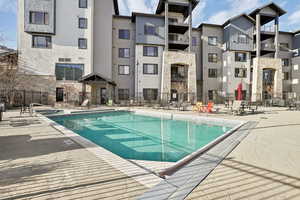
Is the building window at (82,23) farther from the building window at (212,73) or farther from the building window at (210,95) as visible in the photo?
the building window at (210,95)

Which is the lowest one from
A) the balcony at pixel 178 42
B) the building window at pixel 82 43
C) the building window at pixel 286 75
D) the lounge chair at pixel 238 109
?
the lounge chair at pixel 238 109

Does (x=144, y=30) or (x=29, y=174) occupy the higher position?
(x=144, y=30)

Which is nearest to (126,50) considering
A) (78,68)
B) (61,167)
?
(78,68)

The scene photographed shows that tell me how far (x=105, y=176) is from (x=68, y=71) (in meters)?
22.4

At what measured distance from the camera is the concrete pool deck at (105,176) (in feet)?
7.45

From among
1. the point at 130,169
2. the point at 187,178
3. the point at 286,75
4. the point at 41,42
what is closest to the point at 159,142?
the point at 130,169

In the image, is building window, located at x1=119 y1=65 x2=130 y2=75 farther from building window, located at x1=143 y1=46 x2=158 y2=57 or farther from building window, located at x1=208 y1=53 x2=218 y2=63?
building window, located at x1=208 y1=53 x2=218 y2=63

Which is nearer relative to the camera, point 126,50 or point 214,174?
point 214,174

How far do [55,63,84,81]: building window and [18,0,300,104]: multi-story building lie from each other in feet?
0.41

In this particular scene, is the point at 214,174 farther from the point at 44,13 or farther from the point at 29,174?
the point at 44,13

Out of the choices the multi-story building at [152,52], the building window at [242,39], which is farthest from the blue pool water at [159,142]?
the building window at [242,39]

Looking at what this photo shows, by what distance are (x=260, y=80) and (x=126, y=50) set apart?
69.4 ft

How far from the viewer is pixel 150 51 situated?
2452 centimetres

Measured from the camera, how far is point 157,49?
2470 centimetres
